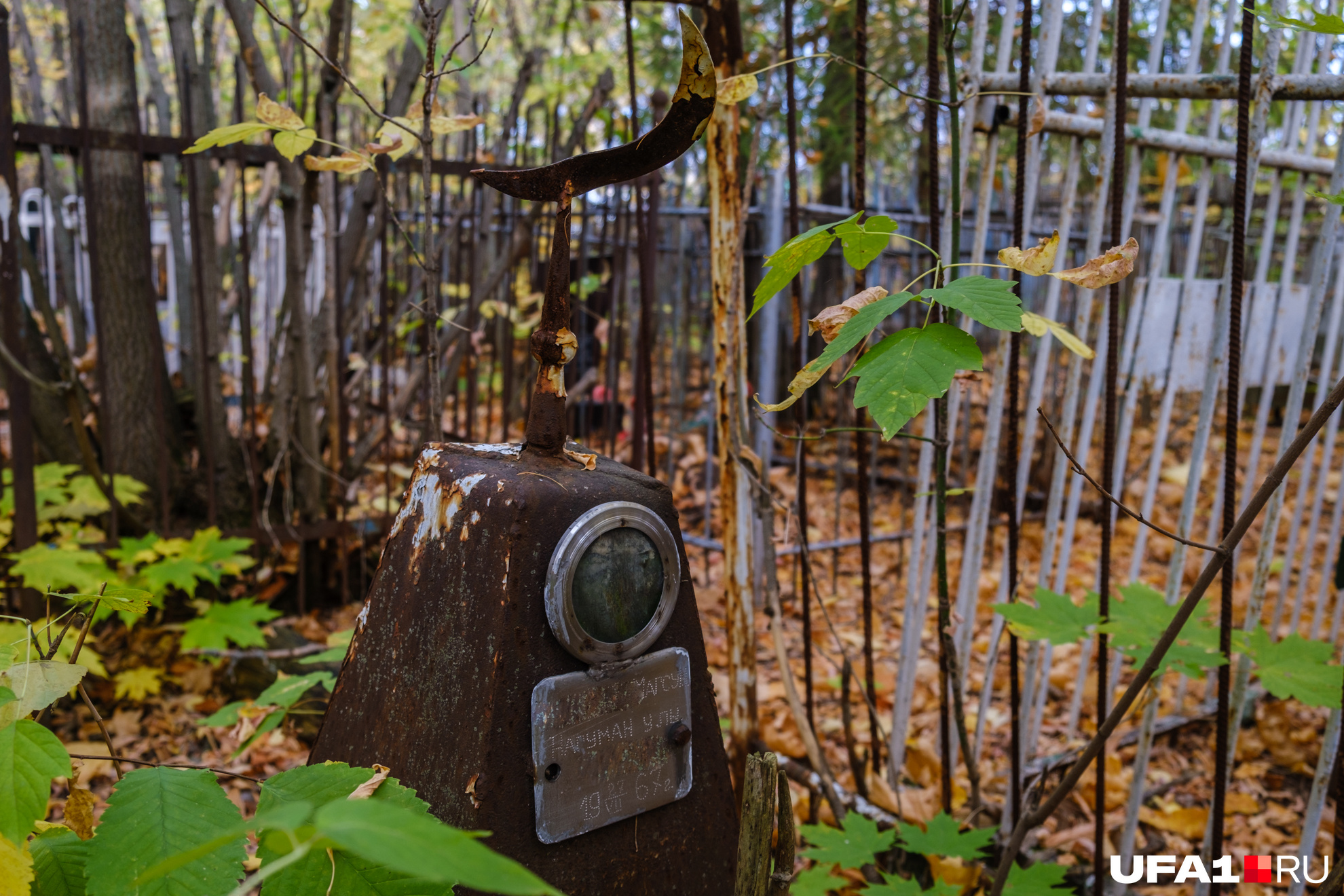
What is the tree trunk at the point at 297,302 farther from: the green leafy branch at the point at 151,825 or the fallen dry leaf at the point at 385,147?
the green leafy branch at the point at 151,825

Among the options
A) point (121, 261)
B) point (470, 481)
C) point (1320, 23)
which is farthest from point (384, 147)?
point (121, 261)

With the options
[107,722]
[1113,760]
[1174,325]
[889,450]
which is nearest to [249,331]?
[107,722]

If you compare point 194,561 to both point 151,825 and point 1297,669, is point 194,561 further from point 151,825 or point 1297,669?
point 1297,669

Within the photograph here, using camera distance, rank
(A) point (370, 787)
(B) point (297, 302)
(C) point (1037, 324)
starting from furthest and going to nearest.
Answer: (B) point (297, 302)
(C) point (1037, 324)
(A) point (370, 787)

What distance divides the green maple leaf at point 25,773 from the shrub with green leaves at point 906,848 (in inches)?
52.2

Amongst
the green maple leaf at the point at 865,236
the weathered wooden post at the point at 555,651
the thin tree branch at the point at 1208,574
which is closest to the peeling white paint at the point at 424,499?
the weathered wooden post at the point at 555,651

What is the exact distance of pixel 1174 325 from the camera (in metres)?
2.54

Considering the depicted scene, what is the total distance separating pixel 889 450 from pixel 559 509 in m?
6.31

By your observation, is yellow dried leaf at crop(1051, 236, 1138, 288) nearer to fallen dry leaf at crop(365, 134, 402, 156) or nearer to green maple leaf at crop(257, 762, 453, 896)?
green maple leaf at crop(257, 762, 453, 896)

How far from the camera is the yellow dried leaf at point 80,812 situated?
41.3 inches

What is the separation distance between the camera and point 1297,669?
1739 millimetres

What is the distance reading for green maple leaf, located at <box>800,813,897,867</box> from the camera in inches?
66.9

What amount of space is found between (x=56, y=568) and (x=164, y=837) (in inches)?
93.1

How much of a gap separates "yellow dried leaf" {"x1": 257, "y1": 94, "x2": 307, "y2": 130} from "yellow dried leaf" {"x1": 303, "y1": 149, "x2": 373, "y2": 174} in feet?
0.21
